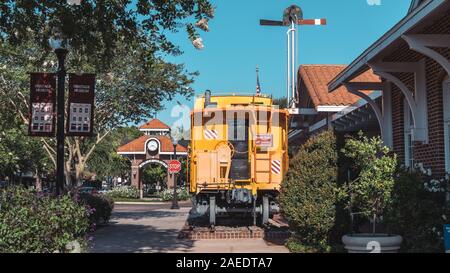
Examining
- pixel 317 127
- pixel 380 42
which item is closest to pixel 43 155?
pixel 317 127

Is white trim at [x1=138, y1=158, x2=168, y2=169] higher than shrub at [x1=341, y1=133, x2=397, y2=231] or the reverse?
higher

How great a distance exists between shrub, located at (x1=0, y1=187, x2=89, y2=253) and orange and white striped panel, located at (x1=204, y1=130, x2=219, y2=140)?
672 cm

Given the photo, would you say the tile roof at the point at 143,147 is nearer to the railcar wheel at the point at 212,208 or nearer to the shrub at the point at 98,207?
the shrub at the point at 98,207

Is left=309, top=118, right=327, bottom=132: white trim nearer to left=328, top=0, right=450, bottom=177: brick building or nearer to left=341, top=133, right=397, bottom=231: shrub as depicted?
left=328, top=0, right=450, bottom=177: brick building

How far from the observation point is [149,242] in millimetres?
13422

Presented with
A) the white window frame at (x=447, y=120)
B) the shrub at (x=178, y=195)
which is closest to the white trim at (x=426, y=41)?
the white window frame at (x=447, y=120)

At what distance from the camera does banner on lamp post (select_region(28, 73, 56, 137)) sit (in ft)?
33.5

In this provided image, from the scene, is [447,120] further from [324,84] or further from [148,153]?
[148,153]

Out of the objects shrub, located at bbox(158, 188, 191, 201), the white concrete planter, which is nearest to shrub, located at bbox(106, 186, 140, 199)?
shrub, located at bbox(158, 188, 191, 201)

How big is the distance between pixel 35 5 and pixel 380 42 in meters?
5.96

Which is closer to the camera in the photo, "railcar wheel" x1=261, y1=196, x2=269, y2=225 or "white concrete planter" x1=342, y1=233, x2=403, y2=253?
"white concrete planter" x1=342, y1=233, x2=403, y2=253
